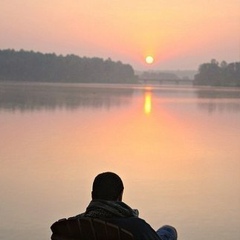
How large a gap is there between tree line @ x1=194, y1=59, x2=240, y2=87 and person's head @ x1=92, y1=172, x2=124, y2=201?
15271cm

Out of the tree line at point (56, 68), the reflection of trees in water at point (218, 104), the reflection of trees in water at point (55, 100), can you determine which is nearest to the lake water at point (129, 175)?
the reflection of trees in water at point (55, 100)

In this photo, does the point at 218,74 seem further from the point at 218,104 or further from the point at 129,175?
the point at 129,175

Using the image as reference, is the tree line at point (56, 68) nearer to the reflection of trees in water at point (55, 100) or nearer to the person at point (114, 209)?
the reflection of trees in water at point (55, 100)

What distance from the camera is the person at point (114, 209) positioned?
2.53 metres

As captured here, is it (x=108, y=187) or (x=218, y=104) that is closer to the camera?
(x=108, y=187)

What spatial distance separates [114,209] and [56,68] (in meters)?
165

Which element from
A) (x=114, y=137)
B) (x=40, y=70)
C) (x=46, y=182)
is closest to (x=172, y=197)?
(x=46, y=182)

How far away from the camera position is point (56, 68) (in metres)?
165

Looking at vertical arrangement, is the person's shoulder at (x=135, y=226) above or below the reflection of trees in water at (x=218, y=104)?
above

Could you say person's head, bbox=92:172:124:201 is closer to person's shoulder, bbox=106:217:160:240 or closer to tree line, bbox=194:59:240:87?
person's shoulder, bbox=106:217:160:240

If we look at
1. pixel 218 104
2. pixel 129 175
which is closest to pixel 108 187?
pixel 129 175

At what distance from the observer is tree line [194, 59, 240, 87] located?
15562 cm

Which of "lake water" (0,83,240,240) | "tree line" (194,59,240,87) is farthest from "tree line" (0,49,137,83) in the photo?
"lake water" (0,83,240,240)

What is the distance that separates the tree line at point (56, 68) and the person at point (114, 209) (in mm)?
152354
